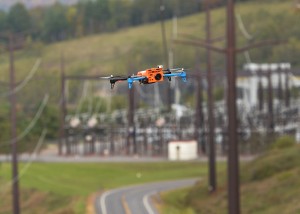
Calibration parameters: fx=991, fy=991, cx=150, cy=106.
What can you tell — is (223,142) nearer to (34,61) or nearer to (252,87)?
(252,87)

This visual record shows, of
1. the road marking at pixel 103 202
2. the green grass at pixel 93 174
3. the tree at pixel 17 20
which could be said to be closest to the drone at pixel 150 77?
the road marking at pixel 103 202

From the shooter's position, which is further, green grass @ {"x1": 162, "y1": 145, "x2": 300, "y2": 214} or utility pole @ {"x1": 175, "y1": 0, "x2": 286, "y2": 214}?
green grass @ {"x1": 162, "y1": 145, "x2": 300, "y2": 214}

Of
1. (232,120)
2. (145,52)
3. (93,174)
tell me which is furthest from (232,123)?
(145,52)

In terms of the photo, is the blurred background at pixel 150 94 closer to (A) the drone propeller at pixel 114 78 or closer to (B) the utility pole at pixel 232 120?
(B) the utility pole at pixel 232 120

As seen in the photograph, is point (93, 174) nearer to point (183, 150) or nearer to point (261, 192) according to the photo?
point (183, 150)

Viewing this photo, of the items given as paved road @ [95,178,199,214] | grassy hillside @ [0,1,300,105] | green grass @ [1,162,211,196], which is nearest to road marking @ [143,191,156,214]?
paved road @ [95,178,199,214]

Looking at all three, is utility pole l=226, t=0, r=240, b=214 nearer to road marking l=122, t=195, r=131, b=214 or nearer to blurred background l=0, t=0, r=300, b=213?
blurred background l=0, t=0, r=300, b=213
